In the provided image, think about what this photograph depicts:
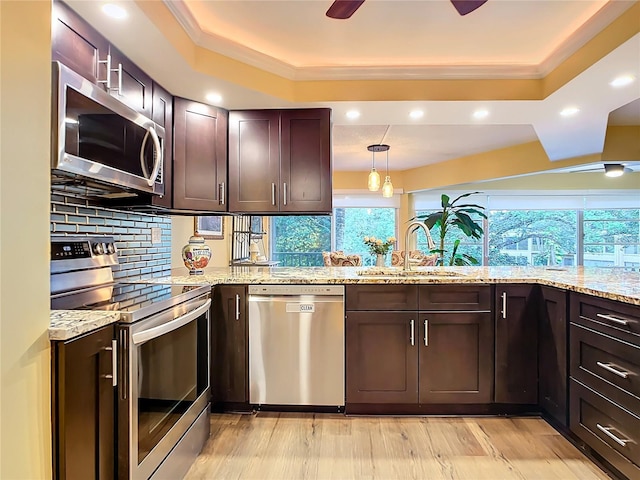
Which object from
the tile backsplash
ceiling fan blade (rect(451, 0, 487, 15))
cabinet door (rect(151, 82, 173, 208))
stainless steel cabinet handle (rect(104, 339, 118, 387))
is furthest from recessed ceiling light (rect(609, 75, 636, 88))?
the tile backsplash

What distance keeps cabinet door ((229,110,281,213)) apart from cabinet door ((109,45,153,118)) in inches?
28.1

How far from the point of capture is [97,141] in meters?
1.57

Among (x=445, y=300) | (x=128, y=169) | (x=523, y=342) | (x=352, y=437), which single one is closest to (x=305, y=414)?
(x=352, y=437)

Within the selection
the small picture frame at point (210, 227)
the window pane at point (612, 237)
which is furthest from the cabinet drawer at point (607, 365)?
the window pane at point (612, 237)

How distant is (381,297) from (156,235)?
1727 millimetres

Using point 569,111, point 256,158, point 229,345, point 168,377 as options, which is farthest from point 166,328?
point 569,111

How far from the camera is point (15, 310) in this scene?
3.37ft

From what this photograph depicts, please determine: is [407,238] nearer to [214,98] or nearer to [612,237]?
[214,98]

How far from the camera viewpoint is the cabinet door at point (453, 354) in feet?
8.02

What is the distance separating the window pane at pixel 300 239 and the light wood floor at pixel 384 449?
4994mm

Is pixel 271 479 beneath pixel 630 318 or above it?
beneath

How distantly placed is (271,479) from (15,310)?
1393 millimetres

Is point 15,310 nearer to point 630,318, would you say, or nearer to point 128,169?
point 128,169

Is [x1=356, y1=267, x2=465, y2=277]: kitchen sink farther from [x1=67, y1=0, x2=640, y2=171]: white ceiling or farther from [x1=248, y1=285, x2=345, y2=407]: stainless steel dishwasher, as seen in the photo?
[x1=67, y1=0, x2=640, y2=171]: white ceiling
